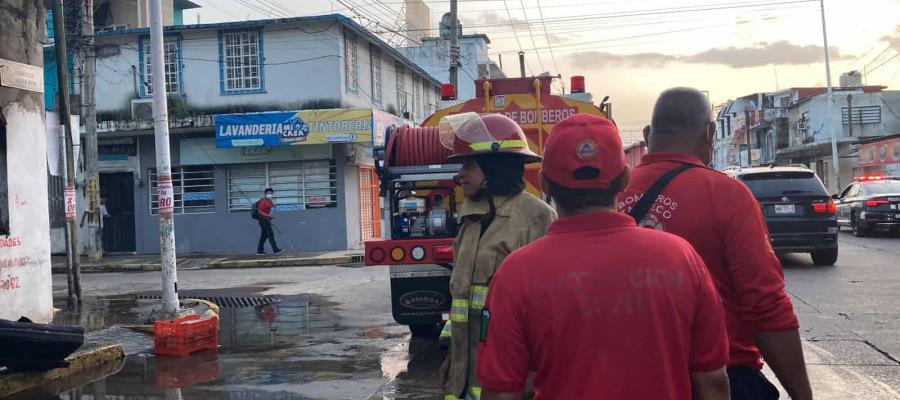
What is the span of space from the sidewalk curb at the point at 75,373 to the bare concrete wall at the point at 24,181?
1.41 meters

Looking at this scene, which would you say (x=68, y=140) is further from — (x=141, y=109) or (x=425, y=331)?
(x=141, y=109)

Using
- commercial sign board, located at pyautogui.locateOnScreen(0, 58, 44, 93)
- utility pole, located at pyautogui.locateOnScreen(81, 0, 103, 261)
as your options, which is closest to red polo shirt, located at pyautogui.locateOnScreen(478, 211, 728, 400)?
commercial sign board, located at pyautogui.locateOnScreen(0, 58, 44, 93)

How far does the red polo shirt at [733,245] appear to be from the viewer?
252cm

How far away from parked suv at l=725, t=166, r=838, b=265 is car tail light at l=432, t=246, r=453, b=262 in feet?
26.4

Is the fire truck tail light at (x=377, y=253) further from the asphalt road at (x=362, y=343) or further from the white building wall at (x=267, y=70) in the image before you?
the white building wall at (x=267, y=70)

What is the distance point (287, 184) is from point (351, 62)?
395 cm

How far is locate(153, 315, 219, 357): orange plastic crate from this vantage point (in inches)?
325

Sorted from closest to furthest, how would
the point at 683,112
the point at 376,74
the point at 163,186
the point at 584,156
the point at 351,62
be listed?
the point at 584,156
the point at 683,112
the point at 163,186
the point at 351,62
the point at 376,74

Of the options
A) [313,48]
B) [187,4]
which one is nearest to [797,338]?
[313,48]

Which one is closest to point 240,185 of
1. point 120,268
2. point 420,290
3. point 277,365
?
point 120,268

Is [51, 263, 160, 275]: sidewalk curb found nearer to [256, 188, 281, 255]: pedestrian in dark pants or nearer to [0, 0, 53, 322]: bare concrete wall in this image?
[256, 188, 281, 255]: pedestrian in dark pants

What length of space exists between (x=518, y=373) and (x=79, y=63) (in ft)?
68.2

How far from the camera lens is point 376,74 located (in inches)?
989

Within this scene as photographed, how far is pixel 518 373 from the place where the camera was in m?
1.96
